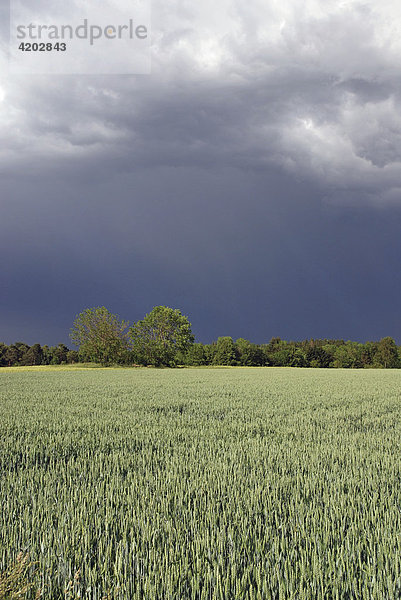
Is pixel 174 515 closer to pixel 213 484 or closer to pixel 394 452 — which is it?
pixel 213 484

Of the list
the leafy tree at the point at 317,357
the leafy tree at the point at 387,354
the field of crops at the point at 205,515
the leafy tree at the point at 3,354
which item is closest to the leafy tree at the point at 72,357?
the leafy tree at the point at 3,354

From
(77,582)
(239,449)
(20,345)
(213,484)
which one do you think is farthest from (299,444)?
(20,345)

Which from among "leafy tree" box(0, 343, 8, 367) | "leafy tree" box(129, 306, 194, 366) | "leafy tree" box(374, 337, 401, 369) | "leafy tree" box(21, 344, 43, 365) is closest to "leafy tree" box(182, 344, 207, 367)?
"leafy tree" box(129, 306, 194, 366)

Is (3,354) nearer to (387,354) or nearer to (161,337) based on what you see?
(161,337)

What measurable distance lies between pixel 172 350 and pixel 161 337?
129 inches

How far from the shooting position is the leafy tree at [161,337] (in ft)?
209

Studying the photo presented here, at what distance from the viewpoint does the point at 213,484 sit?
439 cm

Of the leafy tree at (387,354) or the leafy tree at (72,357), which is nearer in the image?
the leafy tree at (387,354)

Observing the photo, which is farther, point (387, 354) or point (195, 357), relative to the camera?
point (387, 354)

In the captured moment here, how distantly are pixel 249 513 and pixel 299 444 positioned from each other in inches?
138

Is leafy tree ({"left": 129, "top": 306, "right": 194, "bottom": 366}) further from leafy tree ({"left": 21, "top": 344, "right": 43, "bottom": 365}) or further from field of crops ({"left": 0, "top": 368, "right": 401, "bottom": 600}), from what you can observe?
field of crops ({"left": 0, "top": 368, "right": 401, "bottom": 600})

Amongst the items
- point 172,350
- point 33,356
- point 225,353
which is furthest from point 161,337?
point 33,356

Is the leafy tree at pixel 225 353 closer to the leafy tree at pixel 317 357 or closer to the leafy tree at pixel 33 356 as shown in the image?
the leafy tree at pixel 317 357

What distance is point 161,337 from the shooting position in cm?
6538
